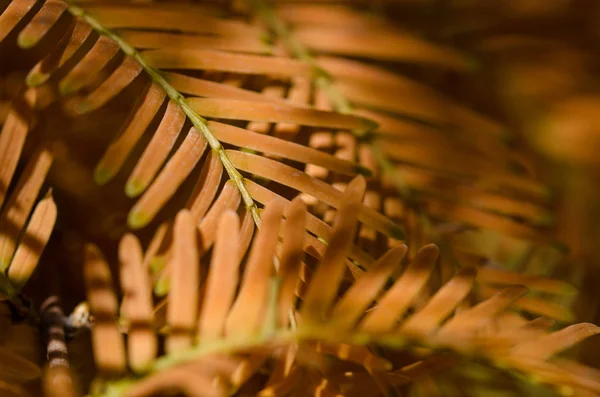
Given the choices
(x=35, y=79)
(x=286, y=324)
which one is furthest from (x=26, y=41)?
(x=286, y=324)

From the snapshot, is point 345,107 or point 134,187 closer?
point 134,187

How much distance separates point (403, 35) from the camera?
444 mm

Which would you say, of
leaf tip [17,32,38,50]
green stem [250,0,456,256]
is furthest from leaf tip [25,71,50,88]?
green stem [250,0,456,256]

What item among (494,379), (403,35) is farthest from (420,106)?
(494,379)

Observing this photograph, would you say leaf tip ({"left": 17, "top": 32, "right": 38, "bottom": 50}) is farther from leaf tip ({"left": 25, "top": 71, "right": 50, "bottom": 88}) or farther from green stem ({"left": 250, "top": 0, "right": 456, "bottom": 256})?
green stem ({"left": 250, "top": 0, "right": 456, "bottom": 256})

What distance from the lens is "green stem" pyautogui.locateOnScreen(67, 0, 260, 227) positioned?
1.08 feet

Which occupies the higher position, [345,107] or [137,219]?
[345,107]

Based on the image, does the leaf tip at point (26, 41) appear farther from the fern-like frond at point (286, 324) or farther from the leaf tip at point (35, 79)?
the fern-like frond at point (286, 324)

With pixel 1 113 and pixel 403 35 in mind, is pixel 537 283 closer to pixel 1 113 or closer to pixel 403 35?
pixel 403 35

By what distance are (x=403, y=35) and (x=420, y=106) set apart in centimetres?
5

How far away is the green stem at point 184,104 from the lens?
0.33 metres

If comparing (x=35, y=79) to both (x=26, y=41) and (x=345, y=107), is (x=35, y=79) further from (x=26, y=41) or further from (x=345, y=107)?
(x=345, y=107)

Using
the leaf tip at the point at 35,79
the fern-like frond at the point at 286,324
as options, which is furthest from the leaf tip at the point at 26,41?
the fern-like frond at the point at 286,324

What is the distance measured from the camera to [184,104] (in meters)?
0.35
